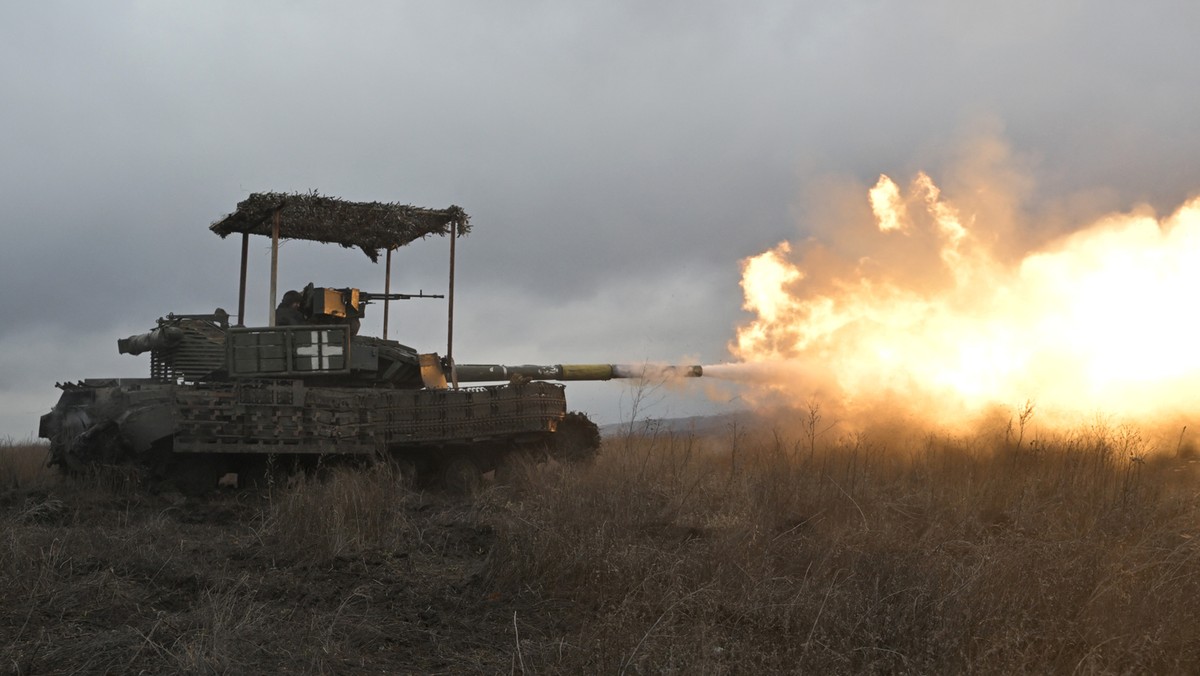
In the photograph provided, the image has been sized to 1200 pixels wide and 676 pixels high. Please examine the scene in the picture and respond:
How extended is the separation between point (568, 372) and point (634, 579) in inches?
471

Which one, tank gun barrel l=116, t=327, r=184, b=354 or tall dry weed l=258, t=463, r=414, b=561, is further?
tank gun barrel l=116, t=327, r=184, b=354

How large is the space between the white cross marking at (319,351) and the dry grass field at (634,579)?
10.3ft

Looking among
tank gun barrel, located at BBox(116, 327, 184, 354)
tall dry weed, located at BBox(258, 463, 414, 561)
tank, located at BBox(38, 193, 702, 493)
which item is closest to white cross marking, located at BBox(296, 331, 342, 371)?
tank, located at BBox(38, 193, 702, 493)

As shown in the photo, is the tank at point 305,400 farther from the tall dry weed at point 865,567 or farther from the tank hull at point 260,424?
the tall dry weed at point 865,567

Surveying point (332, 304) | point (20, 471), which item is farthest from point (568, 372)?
point (20, 471)

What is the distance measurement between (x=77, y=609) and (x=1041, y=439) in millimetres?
12880

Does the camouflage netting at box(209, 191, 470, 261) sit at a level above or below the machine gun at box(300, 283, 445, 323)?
above

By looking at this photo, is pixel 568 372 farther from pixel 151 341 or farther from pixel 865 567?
pixel 865 567

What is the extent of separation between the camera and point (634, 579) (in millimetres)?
7035

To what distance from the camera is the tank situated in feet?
43.1

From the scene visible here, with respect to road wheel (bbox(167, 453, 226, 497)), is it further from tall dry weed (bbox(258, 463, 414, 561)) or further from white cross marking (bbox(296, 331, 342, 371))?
tall dry weed (bbox(258, 463, 414, 561))

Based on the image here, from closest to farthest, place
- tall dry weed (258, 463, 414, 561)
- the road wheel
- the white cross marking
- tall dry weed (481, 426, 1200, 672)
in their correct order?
tall dry weed (481, 426, 1200, 672) < tall dry weed (258, 463, 414, 561) < the road wheel < the white cross marking

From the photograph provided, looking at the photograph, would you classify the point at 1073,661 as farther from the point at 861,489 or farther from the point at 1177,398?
the point at 1177,398

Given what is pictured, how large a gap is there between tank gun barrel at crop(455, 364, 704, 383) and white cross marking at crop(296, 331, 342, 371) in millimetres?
3050
